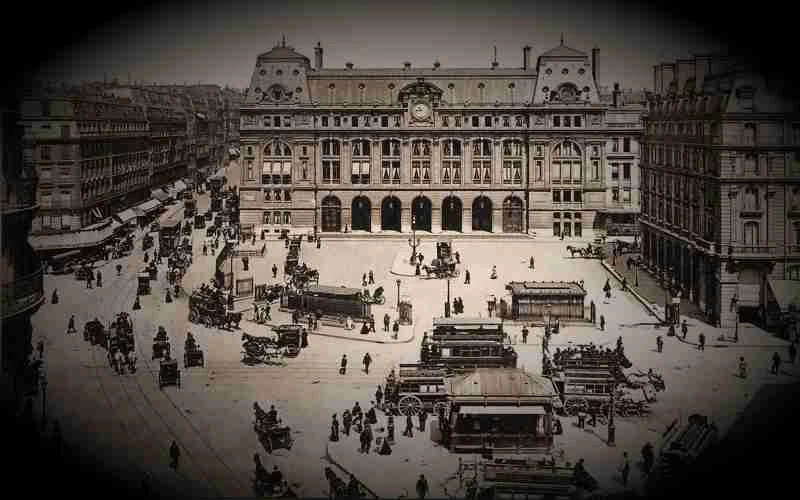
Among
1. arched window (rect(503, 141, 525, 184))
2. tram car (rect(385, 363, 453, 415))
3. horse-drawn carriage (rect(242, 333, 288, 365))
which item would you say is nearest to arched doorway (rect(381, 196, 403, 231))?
arched window (rect(503, 141, 525, 184))

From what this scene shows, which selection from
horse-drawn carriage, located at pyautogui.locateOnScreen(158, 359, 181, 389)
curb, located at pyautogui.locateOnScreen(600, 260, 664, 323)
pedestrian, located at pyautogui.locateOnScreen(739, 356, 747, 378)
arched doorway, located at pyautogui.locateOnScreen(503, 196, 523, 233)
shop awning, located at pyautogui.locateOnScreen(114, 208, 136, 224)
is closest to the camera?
horse-drawn carriage, located at pyautogui.locateOnScreen(158, 359, 181, 389)

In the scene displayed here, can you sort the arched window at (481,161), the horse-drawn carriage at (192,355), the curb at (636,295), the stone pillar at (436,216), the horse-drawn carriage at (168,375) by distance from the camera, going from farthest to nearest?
the arched window at (481,161) < the stone pillar at (436,216) < the curb at (636,295) < the horse-drawn carriage at (192,355) < the horse-drawn carriage at (168,375)

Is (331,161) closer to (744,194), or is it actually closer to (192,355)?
(744,194)

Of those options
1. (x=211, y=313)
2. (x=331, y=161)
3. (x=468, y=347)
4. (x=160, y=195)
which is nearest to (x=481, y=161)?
(x=331, y=161)

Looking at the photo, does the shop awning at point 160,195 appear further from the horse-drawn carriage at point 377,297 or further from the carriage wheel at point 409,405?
the carriage wheel at point 409,405

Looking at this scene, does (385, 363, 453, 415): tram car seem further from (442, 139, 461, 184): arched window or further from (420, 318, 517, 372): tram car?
(442, 139, 461, 184): arched window

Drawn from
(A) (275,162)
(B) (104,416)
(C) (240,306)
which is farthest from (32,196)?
(A) (275,162)

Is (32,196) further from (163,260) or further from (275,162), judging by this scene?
(275,162)

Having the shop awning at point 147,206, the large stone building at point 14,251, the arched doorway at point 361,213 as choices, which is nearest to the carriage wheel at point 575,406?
the large stone building at point 14,251
